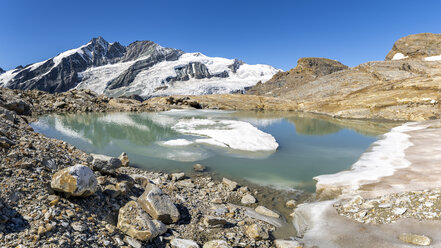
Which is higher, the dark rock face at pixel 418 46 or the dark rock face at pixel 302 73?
the dark rock face at pixel 418 46

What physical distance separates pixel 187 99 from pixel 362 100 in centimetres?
5799

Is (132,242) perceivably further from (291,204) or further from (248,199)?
(291,204)

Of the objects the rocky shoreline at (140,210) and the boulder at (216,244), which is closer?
the rocky shoreline at (140,210)

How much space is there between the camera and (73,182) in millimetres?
6922

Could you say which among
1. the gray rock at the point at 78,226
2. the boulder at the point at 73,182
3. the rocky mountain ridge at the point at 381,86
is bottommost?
the gray rock at the point at 78,226

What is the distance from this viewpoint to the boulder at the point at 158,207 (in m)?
7.94

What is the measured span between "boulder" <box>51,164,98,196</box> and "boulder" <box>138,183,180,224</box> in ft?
6.13

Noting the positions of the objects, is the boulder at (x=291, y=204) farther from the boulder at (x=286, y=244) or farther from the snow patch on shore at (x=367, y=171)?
the boulder at (x=286, y=244)

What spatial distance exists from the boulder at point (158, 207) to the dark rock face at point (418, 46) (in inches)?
5905

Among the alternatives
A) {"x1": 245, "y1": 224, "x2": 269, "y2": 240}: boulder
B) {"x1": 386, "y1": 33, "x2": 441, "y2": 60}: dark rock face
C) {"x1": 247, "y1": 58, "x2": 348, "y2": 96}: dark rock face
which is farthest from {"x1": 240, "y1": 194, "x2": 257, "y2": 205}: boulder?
{"x1": 386, "y1": 33, "x2": 441, "y2": 60}: dark rock face

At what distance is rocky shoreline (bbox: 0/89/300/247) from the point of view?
5684 millimetres

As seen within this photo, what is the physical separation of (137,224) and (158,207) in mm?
1288

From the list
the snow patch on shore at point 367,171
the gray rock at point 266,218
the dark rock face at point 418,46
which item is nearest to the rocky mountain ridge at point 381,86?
the dark rock face at point 418,46

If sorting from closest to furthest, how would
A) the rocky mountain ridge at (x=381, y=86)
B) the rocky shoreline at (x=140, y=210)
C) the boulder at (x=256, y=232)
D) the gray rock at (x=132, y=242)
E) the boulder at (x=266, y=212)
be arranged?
the rocky shoreline at (x=140, y=210)
the gray rock at (x=132, y=242)
the boulder at (x=256, y=232)
the boulder at (x=266, y=212)
the rocky mountain ridge at (x=381, y=86)
